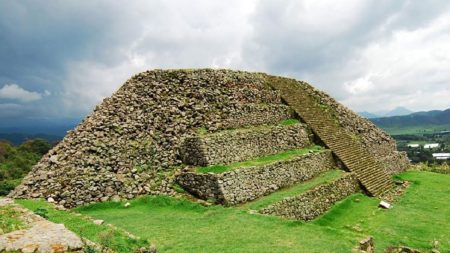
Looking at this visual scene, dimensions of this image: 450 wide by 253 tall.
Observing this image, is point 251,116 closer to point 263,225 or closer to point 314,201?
point 314,201

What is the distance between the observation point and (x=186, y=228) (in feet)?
41.7

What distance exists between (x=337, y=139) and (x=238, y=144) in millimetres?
8657

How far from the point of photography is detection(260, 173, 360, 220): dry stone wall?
51.6 ft

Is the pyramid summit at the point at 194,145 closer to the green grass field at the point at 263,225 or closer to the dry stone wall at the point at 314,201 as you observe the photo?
the dry stone wall at the point at 314,201

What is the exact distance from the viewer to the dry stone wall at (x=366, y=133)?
90.6 feet

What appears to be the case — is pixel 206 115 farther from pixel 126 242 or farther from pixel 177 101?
pixel 126 242

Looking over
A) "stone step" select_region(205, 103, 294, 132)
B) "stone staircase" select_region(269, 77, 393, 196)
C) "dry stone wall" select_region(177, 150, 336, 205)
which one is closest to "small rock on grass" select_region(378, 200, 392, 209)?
"stone staircase" select_region(269, 77, 393, 196)

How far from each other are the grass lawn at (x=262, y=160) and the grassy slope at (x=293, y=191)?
1516mm

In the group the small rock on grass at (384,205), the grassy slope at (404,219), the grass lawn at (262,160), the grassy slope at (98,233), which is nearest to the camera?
the grassy slope at (98,233)

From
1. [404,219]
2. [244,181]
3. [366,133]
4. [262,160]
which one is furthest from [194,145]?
[366,133]

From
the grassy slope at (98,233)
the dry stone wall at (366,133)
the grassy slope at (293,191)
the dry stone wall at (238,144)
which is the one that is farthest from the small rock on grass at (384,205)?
the grassy slope at (98,233)

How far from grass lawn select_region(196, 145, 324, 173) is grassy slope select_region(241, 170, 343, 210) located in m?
1.52

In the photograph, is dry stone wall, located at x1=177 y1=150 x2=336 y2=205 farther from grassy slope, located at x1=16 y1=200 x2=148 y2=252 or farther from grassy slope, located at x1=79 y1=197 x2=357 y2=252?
grassy slope, located at x1=16 y1=200 x2=148 y2=252

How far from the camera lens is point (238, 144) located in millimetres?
18906
